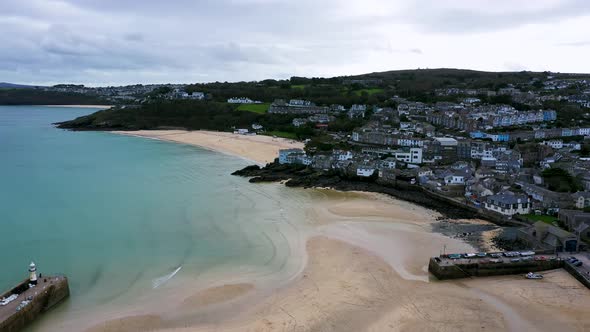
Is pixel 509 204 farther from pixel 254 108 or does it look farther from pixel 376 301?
pixel 254 108

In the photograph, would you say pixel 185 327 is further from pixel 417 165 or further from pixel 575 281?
pixel 417 165

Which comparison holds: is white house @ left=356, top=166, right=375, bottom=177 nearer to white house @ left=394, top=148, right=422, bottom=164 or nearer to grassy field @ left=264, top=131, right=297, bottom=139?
white house @ left=394, top=148, right=422, bottom=164

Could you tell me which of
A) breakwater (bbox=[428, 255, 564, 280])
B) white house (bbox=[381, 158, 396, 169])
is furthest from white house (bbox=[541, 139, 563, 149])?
breakwater (bbox=[428, 255, 564, 280])

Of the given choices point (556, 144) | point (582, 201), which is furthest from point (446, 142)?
point (582, 201)

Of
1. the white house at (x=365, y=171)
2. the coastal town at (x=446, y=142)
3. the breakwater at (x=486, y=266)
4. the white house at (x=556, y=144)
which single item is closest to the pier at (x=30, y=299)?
the breakwater at (x=486, y=266)

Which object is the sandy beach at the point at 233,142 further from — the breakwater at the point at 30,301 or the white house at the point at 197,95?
the breakwater at the point at 30,301

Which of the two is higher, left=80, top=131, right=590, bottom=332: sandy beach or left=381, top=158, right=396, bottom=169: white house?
left=381, top=158, right=396, bottom=169: white house
